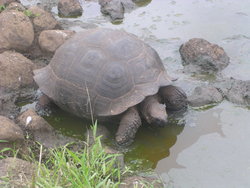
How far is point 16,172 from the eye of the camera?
3.48 m

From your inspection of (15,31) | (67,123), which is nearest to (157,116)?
(67,123)

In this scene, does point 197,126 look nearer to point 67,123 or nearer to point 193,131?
point 193,131

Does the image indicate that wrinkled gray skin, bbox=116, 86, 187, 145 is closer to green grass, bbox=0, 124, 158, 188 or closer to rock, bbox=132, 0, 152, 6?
green grass, bbox=0, 124, 158, 188

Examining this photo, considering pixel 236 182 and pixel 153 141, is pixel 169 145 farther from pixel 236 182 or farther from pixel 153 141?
pixel 236 182

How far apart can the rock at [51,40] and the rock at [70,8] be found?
5.57ft

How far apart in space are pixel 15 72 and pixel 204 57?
247 centimetres

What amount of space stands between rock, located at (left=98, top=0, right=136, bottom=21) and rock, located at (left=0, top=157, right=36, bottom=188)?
13.2ft

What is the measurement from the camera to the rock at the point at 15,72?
16.9ft

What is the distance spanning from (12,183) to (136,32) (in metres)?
3.87

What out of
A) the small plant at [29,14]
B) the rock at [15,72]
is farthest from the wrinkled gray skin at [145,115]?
the small plant at [29,14]

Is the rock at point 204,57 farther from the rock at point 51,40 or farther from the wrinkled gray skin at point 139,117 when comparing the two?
the rock at point 51,40

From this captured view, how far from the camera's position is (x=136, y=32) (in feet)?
21.4

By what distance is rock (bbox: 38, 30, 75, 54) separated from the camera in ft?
18.8

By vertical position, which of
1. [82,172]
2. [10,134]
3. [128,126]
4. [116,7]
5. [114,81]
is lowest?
[116,7]
